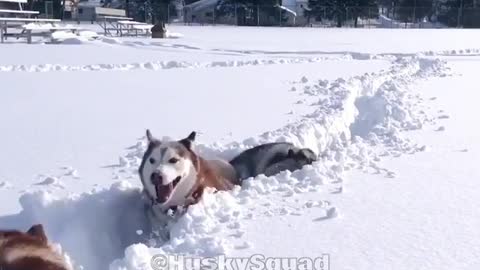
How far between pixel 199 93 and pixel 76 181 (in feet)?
17.1

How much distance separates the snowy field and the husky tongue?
26cm

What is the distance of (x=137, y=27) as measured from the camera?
95.1 ft

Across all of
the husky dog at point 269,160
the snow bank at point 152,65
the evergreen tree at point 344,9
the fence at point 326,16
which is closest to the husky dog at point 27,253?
the husky dog at point 269,160

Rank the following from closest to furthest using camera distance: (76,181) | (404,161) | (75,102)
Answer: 1. (76,181)
2. (404,161)
3. (75,102)

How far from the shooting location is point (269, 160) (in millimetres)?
5465

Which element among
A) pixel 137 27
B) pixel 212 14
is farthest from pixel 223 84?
pixel 212 14

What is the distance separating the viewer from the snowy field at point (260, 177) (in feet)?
12.0

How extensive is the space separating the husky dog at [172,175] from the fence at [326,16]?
154ft

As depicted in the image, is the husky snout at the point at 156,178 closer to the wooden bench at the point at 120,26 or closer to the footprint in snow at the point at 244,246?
the footprint in snow at the point at 244,246

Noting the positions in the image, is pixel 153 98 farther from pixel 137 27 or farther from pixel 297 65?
pixel 137 27

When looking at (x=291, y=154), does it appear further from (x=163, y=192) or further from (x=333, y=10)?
(x=333, y=10)

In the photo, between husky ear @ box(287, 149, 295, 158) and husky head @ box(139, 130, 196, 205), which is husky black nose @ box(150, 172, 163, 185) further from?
husky ear @ box(287, 149, 295, 158)

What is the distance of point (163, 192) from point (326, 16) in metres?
53.1

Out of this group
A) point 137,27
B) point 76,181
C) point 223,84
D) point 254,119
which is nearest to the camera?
point 76,181
